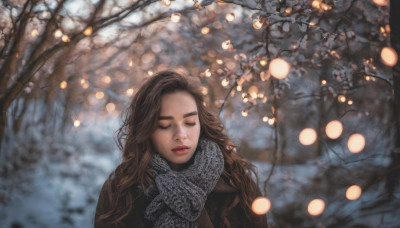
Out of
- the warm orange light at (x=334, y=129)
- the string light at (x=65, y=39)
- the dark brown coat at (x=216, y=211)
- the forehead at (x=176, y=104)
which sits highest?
the string light at (x=65, y=39)

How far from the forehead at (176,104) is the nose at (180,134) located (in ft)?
0.31

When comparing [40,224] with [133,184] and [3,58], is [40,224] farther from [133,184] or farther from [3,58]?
[133,184]

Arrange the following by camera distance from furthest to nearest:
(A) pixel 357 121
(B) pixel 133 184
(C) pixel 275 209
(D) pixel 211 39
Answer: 1. (C) pixel 275 209
2. (D) pixel 211 39
3. (A) pixel 357 121
4. (B) pixel 133 184

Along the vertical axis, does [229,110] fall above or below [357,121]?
above

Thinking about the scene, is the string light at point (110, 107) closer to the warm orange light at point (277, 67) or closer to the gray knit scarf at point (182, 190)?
the warm orange light at point (277, 67)

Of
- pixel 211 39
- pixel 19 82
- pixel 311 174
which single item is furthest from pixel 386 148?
pixel 19 82

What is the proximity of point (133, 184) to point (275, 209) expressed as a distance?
148 inches

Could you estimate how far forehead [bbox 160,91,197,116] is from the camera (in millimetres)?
1617

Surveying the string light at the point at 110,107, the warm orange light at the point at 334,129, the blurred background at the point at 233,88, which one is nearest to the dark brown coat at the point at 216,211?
the blurred background at the point at 233,88

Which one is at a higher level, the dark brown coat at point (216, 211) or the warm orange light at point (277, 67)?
the warm orange light at point (277, 67)

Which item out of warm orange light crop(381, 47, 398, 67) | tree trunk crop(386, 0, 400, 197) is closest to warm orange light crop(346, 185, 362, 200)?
tree trunk crop(386, 0, 400, 197)

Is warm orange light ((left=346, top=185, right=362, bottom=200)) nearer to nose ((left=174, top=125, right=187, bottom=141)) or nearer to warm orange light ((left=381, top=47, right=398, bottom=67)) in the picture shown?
warm orange light ((left=381, top=47, right=398, bottom=67))

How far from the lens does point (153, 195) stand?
1581mm

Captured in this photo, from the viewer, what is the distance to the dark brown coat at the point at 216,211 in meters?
1.61
